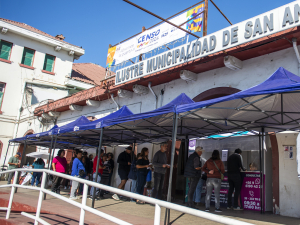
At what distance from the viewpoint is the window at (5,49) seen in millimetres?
21078

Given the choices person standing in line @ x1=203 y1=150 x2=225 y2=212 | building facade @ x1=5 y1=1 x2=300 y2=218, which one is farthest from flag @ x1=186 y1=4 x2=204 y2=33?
person standing in line @ x1=203 y1=150 x2=225 y2=212

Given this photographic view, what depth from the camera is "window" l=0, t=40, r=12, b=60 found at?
21.1m

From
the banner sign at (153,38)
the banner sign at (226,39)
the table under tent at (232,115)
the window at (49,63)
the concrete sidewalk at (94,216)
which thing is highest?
the window at (49,63)

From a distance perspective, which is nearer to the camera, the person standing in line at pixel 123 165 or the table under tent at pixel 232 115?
the table under tent at pixel 232 115

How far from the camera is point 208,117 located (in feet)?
22.9

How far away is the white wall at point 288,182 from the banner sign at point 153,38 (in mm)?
4690

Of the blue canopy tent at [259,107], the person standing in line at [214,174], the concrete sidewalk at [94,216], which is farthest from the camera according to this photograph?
A: the person standing in line at [214,174]

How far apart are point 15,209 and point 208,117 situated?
5.54 metres

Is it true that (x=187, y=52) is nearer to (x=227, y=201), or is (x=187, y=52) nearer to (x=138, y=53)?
(x=138, y=53)

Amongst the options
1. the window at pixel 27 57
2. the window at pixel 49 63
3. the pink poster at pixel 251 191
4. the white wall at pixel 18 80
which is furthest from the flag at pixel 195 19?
the window at pixel 27 57

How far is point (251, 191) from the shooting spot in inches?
307

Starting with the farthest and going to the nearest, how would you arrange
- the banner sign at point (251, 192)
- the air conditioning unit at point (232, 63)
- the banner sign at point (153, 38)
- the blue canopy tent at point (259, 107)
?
the banner sign at point (153, 38), the air conditioning unit at point (232, 63), the banner sign at point (251, 192), the blue canopy tent at point (259, 107)

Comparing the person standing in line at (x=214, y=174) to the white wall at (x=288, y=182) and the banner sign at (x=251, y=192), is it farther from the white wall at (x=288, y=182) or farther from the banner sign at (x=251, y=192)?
the white wall at (x=288, y=182)

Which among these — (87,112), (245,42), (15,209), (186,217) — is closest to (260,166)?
(186,217)
